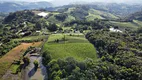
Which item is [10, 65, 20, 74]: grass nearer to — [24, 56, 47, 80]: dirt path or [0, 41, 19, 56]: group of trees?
[24, 56, 47, 80]: dirt path

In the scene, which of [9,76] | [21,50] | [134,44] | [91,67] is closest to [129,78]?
[91,67]

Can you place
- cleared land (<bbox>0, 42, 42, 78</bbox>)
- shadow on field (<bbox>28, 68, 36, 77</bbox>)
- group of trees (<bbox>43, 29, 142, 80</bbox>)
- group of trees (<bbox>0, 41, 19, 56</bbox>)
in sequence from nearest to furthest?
group of trees (<bbox>43, 29, 142, 80</bbox>)
shadow on field (<bbox>28, 68, 36, 77</bbox>)
cleared land (<bbox>0, 42, 42, 78</bbox>)
group of trees (<bbox>0, 41, 19, 56</bbox>)

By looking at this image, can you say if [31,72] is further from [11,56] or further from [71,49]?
[71,49]

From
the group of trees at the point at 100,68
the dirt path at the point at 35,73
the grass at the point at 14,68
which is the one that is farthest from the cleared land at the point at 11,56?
the group of trees at the point at 100,68

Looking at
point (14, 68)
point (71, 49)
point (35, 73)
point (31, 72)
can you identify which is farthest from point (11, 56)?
point (71, 49)

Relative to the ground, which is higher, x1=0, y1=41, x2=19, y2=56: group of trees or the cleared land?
x1=0, y1=41, x2=19, y2=56: group of trees

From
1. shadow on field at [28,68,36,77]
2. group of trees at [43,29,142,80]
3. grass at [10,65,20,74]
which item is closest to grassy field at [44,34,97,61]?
group of trees at [43,29,142,80]

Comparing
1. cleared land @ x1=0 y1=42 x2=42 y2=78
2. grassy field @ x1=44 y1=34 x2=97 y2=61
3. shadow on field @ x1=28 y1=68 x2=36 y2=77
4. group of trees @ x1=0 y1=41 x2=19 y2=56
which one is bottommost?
shadow on field @ x1=28 y1=68 x2=36 y2=77

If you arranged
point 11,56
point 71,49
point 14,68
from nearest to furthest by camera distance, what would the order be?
point 14,68 → point 11,56 → point 71,49
